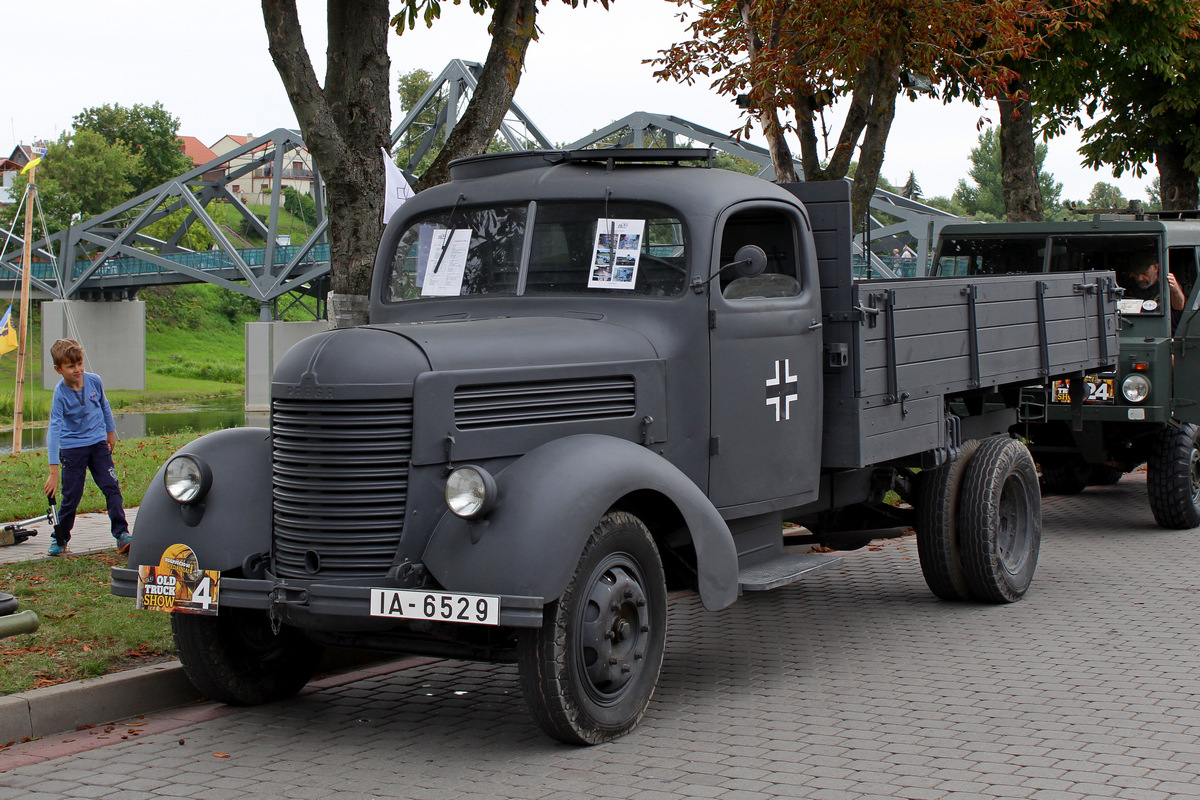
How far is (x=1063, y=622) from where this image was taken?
297 inches

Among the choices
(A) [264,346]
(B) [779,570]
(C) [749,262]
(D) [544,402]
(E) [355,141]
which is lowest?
(B) [779,570]

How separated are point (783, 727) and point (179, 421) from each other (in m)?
39.9

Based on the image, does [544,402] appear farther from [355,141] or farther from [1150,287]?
[1150,287]

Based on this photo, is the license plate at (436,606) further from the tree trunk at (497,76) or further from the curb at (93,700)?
Result: the tree trunk at (497,76)

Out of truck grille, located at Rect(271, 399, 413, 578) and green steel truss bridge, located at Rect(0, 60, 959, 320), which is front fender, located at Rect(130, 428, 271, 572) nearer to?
truck grille, located at Rect(271, 399, 413, 578)

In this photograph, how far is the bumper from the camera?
186 inches

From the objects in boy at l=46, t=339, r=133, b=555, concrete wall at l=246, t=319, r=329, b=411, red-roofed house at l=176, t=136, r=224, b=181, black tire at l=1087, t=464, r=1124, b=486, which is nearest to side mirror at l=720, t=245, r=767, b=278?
boy at l=46, t=339, r=133, b=555

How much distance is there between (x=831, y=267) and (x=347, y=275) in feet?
11.4

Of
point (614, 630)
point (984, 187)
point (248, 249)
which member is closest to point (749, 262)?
point (614, 630)

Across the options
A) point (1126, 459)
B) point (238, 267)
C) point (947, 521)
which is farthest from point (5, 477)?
point (238, 267)

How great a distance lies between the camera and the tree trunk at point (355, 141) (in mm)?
8750

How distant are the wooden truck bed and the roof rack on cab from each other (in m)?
0.91

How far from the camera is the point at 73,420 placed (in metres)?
8.83

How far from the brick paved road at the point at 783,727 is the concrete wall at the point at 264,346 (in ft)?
165
